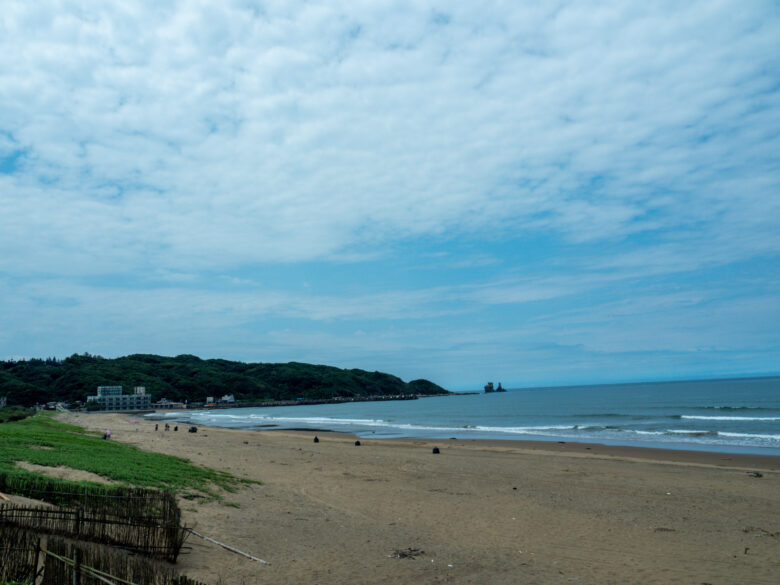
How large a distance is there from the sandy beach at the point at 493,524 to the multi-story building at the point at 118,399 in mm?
129445

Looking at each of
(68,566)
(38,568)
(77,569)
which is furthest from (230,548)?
(77,569)

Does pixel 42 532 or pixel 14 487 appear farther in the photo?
pixel 14 487

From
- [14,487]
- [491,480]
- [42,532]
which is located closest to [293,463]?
[491,480]

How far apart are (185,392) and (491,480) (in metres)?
182

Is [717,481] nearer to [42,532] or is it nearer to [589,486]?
[589,486]

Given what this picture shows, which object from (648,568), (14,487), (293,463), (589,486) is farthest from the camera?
(293,463)

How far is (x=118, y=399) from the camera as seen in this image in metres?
137

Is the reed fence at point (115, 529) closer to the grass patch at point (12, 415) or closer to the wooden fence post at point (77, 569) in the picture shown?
the wooden fence post at point (77, 569)

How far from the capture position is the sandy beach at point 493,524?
9.28m

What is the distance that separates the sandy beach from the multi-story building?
425 feet

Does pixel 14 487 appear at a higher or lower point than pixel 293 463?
higher

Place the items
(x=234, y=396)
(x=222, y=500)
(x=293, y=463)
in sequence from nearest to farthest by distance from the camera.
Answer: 1. (x=222, y=500)
2. (x=293, y=463)
3. (x=234, y=396)

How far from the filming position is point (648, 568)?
9.69 meters

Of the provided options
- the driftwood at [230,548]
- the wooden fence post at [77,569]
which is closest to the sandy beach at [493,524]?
the driftwood at [230,548]
